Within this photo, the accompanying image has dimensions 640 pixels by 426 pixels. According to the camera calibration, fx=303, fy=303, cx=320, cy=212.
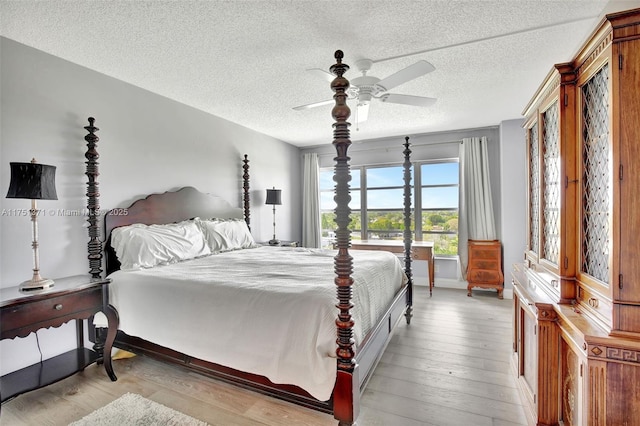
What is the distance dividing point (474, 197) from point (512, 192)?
55 centimetres

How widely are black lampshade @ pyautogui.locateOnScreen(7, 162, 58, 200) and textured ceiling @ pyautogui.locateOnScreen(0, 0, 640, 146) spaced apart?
3.33 feet

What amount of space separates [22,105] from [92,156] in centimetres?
56

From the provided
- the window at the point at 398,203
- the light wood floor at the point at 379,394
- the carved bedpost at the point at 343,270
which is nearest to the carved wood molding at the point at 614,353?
the light wood floor at the point at 379,394

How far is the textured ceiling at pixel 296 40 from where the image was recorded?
6.37ft

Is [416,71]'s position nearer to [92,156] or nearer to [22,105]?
[92,156]

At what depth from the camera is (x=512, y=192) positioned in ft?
14.9

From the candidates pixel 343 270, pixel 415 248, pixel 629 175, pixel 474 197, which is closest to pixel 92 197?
pixel 343 270

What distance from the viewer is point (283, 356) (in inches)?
71.4

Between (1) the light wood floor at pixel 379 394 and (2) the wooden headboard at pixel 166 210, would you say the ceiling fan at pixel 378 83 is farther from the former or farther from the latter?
(1) the light wood floor at pixel 379 394

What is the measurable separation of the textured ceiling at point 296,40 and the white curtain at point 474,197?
1517mm

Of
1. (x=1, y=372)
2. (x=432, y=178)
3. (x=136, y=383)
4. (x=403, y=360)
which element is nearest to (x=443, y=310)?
(x=403, y=360)

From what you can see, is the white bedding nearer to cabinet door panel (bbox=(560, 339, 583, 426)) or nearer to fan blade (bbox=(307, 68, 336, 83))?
cabinet door panel (bbox=(560, 339, 583, 426))

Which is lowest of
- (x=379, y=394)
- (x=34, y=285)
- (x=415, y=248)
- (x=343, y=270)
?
(x=379, y=394)

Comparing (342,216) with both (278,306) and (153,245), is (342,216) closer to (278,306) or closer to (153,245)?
(278,306)
